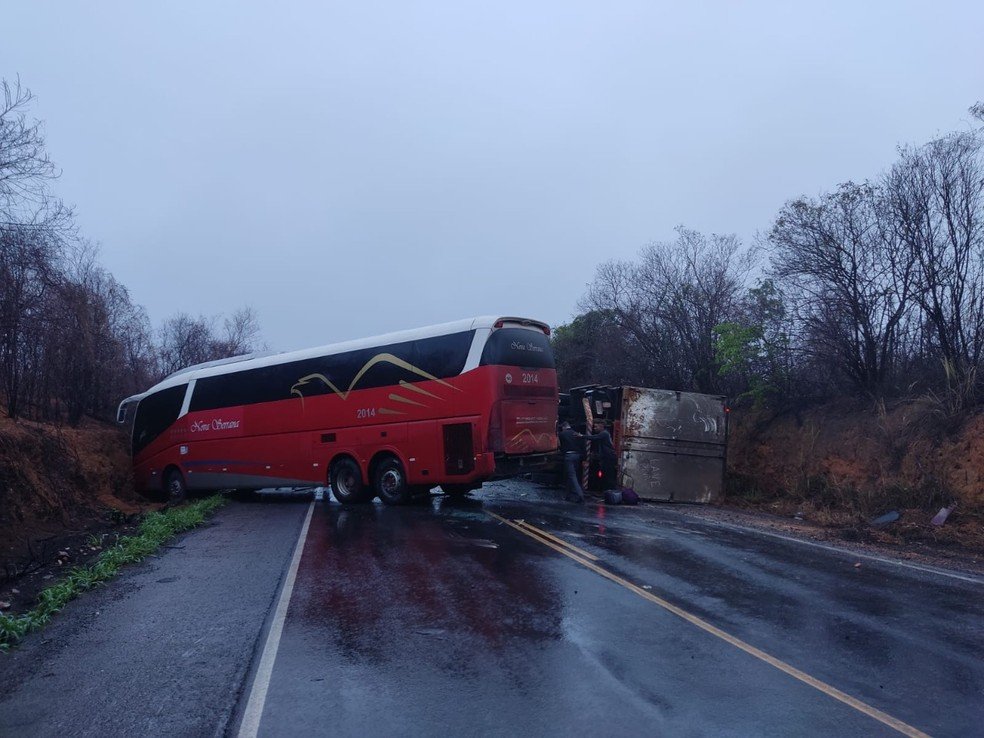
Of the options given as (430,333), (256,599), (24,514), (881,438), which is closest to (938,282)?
(881,438)

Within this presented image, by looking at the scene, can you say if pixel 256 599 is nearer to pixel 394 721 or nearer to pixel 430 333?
pixel 394 721

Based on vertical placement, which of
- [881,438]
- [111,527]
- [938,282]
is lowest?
[111,527]

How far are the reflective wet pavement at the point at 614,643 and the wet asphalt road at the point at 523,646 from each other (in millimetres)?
25

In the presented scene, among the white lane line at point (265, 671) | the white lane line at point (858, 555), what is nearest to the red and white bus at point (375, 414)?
the white lane line at point (858, 555)

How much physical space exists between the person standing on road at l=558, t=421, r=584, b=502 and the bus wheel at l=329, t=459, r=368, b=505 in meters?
4.87

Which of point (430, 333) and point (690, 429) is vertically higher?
point (430, 333)

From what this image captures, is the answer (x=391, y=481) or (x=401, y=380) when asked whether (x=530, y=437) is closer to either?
(x=401, y=380)

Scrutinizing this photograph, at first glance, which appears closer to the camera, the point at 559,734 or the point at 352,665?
the point at 559,734

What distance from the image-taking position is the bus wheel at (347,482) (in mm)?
18016

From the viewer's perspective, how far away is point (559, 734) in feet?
15.6

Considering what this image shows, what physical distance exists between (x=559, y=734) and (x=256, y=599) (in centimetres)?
445

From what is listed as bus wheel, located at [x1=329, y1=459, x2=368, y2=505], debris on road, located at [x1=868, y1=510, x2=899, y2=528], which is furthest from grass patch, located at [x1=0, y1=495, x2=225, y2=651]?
debris on road, located at [x1=868, y1=510, x2=899, y2=528]

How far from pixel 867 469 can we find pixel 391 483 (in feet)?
35.9

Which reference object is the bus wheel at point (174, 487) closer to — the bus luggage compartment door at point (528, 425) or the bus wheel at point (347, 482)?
the bus wheel at point (347, 482)
